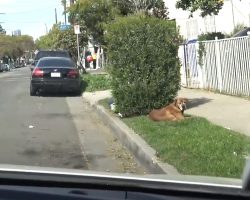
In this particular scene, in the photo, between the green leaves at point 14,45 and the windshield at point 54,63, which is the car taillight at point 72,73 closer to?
the windshield at point 54,63

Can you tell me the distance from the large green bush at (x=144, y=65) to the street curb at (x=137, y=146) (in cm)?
62

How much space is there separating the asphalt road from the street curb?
13 centimetres

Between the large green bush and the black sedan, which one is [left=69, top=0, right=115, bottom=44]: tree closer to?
the black sedan

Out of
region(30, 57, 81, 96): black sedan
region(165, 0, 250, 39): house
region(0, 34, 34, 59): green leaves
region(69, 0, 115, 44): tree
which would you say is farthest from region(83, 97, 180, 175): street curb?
region(0, 34, 34, 59): green leaves

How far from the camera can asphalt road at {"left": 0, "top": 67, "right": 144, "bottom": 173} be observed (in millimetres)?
8844

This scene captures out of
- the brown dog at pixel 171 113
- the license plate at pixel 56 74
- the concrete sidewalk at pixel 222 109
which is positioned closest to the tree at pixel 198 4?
the concrete sidewalk at pixel 222 109

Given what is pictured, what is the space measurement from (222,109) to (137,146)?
403cm

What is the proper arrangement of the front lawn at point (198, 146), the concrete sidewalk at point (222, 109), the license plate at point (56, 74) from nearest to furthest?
the front lawn at point (198, 146), the concrete sidewalk at point (222, 109), the license plate at point (56, 74)

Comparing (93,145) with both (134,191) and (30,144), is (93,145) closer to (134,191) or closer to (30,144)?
(30,144)

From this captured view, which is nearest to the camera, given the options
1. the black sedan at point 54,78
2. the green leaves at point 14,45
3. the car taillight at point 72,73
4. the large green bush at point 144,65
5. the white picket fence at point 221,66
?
the large green bush at point 144,65

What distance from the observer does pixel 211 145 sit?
8.23m

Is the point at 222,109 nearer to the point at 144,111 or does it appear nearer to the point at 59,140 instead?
the point at 144,111

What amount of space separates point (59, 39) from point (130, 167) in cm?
3254

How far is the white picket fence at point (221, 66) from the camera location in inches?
575
